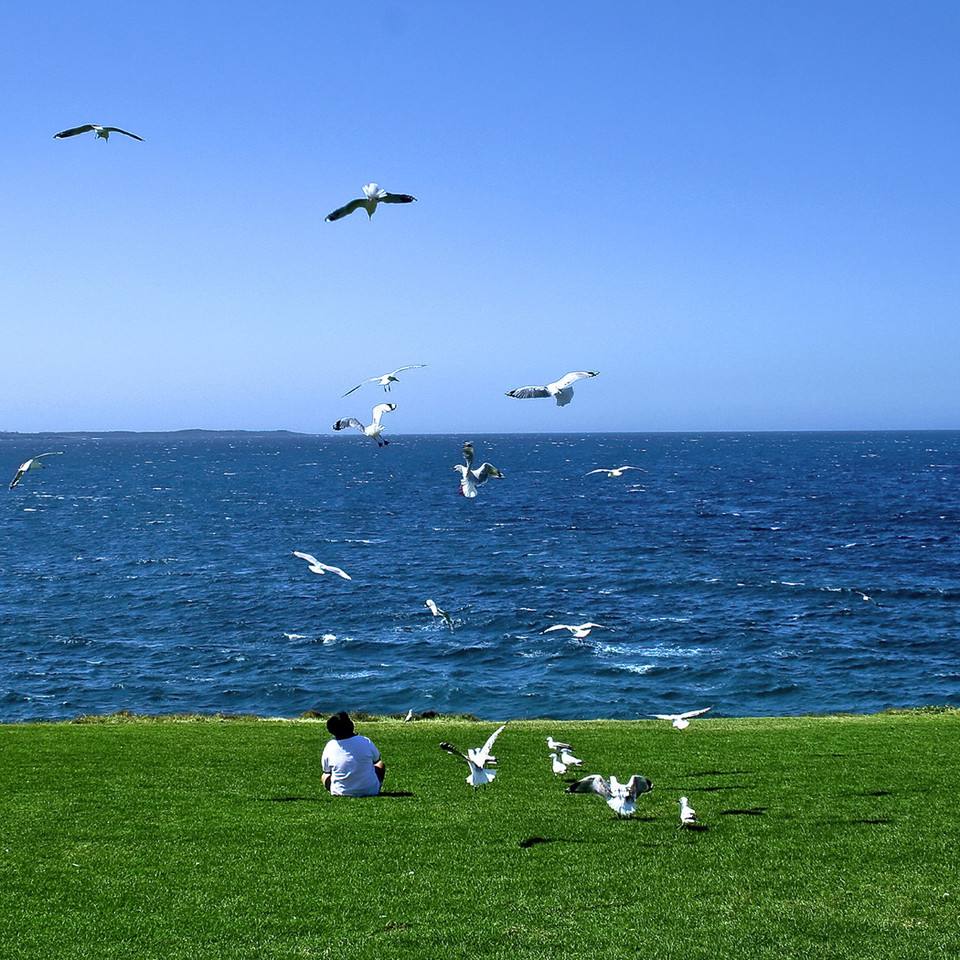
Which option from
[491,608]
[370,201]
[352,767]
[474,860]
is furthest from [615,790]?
[491,608]

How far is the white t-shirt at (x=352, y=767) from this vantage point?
1248 centimetres

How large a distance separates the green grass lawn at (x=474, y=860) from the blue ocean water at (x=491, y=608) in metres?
19.1

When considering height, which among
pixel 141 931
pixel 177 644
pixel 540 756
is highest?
pixel 141 931

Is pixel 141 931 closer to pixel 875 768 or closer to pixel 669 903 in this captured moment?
pixel 669 903

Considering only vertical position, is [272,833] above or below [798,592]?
above

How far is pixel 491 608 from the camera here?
50625mm

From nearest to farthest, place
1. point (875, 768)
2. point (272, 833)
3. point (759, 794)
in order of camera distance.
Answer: point (272, 833)
point (759, 794)
point (875, 768)

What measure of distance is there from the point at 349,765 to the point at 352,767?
1.9 inches

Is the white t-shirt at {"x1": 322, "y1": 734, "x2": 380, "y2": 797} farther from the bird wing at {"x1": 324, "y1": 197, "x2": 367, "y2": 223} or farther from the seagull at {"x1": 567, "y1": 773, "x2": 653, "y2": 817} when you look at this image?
the bird wing at {"x1": 324, "y1": 197, "x2": 367, "y2": 223}

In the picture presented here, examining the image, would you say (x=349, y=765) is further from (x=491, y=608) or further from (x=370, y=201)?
(x=491, y=608)

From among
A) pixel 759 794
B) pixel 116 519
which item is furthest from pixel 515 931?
pixel 116 519

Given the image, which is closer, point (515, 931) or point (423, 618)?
point (515, 931)

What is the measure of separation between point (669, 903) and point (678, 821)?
8.77 ft

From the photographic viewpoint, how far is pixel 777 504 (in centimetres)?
10144
